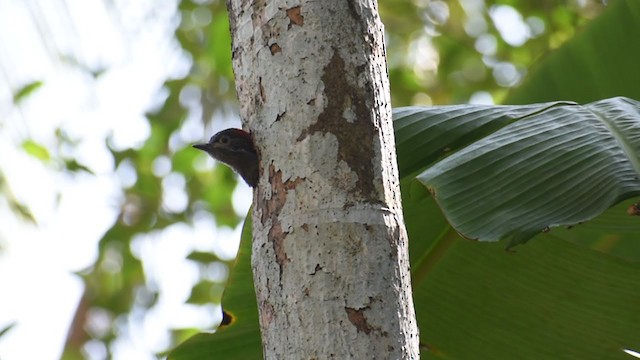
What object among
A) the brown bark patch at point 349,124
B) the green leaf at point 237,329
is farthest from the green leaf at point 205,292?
the brown bark patch at point 349,124

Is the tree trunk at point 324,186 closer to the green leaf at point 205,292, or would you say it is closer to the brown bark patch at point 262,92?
the brown bark patch at point 262,92

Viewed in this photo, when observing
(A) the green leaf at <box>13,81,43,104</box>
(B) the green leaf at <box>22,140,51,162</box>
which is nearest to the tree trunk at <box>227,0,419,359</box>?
(A) the green leaf at <box>13,81,43,104</box>

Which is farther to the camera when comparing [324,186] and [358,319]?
[324,186]

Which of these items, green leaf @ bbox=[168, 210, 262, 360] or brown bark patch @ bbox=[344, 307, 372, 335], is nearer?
brown bark patch @ bbox=[344, 307, 372, 335]

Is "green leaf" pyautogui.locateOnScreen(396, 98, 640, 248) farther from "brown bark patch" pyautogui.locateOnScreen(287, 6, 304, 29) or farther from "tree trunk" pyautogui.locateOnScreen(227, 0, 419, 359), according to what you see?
"brown bark patch" pyautogui.locateOnScreen(287, 6, 304, 29)

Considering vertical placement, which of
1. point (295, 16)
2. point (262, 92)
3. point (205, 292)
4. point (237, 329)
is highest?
point (205, 292)

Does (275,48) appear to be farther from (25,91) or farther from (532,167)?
(25,91)

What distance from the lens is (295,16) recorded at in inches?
72.6

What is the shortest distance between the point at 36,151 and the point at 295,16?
3.94 meters

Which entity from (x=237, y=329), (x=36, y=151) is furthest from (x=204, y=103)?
(x=237, y=329)

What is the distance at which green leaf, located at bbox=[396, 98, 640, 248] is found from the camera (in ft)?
5.88

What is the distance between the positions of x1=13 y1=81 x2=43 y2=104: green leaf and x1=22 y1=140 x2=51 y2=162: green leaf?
1.79ft

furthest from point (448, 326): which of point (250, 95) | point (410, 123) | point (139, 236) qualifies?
point (139, 236)

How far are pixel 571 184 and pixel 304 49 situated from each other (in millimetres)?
601
